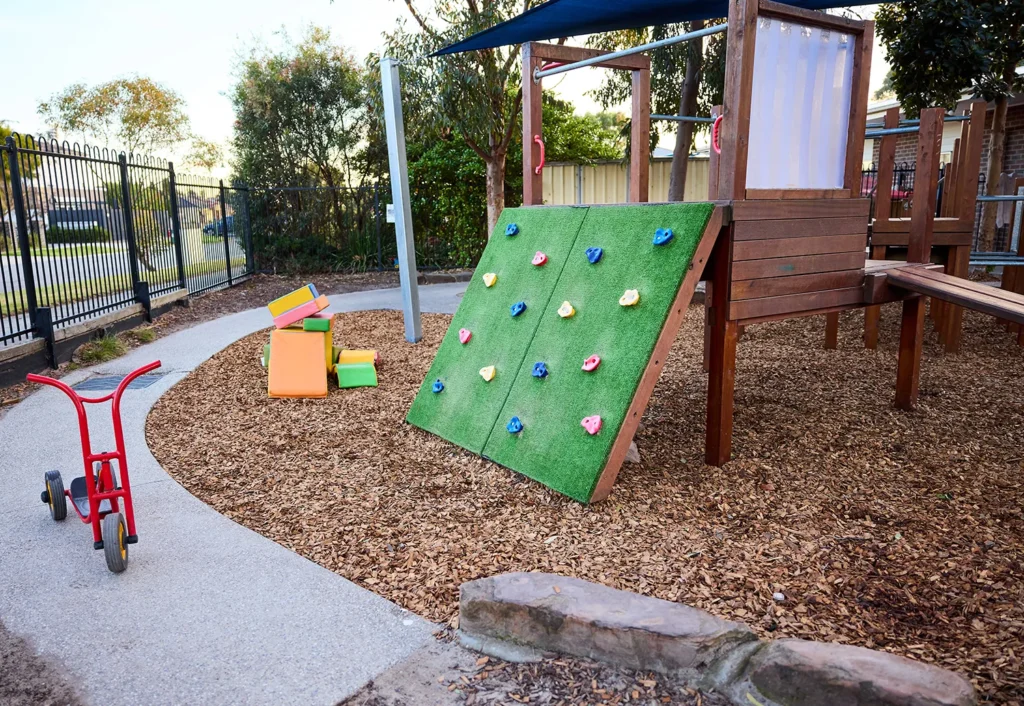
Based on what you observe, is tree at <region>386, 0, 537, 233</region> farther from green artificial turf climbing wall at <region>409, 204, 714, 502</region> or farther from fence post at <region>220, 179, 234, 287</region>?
green artificial turf climbing wall at <region>409, 204, 714, 502</region>

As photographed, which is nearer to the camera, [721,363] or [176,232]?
[721,363]

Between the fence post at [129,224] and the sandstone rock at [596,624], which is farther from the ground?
the fence post at [129,224]

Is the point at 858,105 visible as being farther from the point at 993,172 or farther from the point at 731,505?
the point at 993,172

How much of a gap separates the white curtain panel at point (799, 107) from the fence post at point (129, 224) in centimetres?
819

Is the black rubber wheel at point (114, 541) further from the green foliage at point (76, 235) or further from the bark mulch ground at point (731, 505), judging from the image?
the green foliage at point (76, 235)

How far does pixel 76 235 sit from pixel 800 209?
26.8ft

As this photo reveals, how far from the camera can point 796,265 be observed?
14.0 ft

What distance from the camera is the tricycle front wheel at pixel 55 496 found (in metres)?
3.61

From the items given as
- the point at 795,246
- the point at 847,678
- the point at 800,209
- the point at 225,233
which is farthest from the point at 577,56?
the point at 225,233

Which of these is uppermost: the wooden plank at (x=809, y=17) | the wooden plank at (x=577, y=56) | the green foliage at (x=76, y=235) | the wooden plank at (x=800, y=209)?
the wooden plank at (x=577, y=56)

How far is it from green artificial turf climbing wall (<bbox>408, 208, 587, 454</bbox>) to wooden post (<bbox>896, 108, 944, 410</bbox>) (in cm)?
249

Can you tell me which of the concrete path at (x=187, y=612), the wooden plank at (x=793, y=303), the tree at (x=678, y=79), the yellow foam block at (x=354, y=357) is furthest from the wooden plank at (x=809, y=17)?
the tree at (x=678, y=79)

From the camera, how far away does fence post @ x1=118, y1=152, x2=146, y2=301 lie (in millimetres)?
9273

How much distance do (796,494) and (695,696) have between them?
1.82 m
